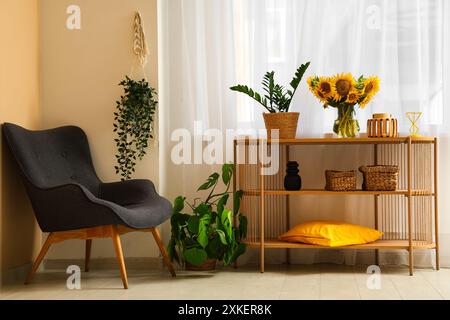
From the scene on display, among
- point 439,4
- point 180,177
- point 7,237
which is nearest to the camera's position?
point 7,237

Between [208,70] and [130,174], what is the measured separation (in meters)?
0.85

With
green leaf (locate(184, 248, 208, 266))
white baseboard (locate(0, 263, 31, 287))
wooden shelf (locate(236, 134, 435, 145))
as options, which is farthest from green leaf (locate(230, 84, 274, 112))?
white baseboard (locate(0, 263, 31, 287))

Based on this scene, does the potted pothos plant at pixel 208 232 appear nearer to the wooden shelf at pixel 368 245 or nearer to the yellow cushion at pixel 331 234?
the wooden shelf at pixel 368 245

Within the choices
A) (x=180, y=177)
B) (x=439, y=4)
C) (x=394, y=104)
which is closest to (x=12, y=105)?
(x=180, y=177)

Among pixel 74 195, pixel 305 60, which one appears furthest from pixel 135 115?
pixel 305 60

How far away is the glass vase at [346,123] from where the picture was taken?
4141 millimetres

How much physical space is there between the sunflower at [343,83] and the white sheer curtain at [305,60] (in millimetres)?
282

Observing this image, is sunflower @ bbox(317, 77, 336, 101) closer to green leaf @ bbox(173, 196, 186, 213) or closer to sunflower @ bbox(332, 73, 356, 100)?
sunflower @ bbox(332, 73, 356, 100)

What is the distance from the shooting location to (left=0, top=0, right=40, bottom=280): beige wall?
390 cm

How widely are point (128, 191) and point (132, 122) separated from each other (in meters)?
0.44

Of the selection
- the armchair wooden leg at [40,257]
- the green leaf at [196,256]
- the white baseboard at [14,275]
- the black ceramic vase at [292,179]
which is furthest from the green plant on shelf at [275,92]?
the white baseboard at [14,275]

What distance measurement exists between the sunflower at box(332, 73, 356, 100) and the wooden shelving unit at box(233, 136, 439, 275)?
281mm

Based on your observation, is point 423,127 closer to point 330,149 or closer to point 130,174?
point 330,149

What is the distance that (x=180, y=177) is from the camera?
4.55 metres
